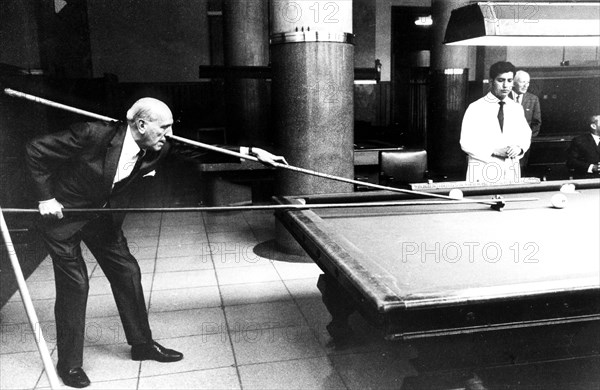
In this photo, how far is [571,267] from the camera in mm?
2012

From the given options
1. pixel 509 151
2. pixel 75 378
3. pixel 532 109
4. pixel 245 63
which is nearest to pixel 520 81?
pixel 532 109

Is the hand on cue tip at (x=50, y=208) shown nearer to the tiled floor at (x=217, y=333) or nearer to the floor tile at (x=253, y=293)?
the tiled floor at (x=217, y=333)

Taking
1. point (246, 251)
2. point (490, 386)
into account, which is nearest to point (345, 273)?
point (490, 386)

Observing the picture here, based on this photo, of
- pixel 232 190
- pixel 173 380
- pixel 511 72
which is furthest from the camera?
pixel 232 190

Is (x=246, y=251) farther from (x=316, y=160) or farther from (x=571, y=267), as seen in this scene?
(x=571, y=267)

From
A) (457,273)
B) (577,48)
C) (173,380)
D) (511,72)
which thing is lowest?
(173,380)

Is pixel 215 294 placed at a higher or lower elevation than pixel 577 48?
lower

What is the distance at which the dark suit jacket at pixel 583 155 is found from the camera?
5.66 metres

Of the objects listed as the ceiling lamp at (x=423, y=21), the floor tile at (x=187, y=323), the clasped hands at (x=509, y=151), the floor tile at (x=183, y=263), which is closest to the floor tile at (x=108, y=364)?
the floor tile at (x=187, y=323)

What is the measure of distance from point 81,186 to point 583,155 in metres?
4.94

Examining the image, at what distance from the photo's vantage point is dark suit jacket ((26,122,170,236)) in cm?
259

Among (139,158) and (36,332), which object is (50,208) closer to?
(139,158)

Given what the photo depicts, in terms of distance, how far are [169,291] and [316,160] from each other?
5.18ft

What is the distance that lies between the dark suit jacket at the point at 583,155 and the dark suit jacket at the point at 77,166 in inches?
180
